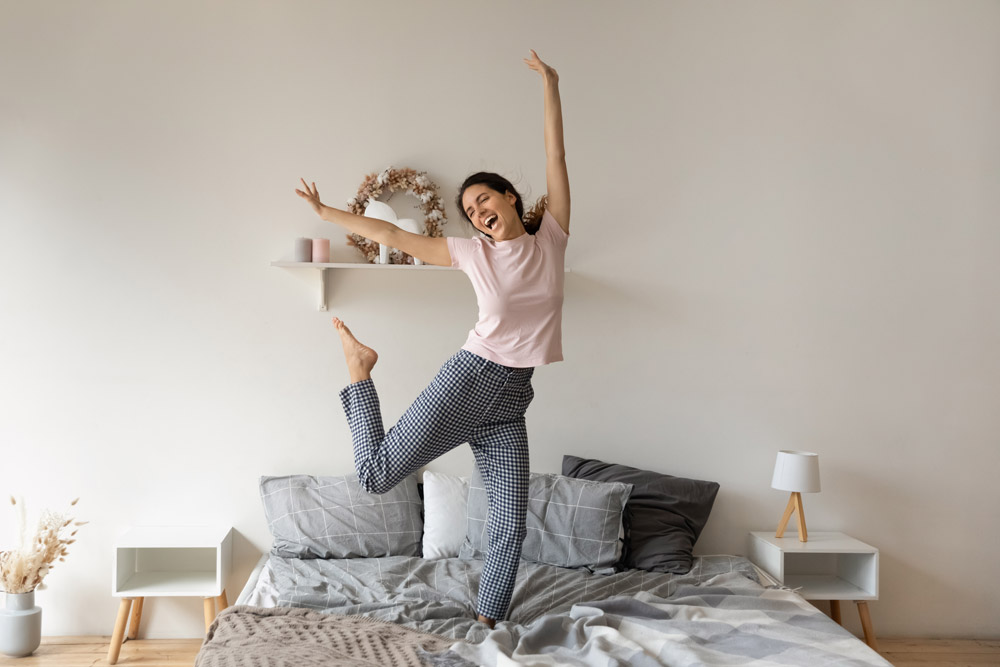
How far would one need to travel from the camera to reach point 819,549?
3.17 m

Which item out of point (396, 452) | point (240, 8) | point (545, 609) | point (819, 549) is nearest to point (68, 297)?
point (240, 8)

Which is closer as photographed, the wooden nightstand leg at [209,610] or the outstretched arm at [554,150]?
the outstretched arm at [554,150]

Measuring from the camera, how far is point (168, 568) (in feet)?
10.8

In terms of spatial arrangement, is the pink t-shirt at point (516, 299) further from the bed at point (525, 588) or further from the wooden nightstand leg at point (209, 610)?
the wooden nightstand leg at point (209, 610)

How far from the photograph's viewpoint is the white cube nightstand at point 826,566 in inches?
125

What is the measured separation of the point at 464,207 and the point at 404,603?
4.12 ft

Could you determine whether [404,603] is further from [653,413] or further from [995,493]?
[995,493]

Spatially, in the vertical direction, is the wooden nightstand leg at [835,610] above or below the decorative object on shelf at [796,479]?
below

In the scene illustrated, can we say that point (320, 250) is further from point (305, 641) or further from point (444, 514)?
point (305, 641)

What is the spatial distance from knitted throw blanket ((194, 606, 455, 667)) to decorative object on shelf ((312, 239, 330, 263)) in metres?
1.42

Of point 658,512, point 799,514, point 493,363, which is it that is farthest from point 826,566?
point 493,363

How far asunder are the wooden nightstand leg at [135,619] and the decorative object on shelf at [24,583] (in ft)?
1.07

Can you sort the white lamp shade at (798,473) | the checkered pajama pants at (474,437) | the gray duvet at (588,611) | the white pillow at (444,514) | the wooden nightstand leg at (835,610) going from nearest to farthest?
the gray duvet at (588,611), the checkered pajama pants at (474,437), the white pillow at (444,514), the white lamp shade at (798,473), the wooden nightstand leg at (835,610)

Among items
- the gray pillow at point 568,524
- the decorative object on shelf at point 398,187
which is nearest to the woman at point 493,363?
the gray pillow at point 568,524
